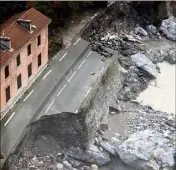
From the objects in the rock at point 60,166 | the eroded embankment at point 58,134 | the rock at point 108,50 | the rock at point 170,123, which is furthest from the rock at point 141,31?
the rock at point 60,166

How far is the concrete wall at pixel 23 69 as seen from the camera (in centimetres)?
2284

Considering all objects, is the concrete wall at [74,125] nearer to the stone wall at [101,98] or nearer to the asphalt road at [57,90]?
the stone wall at [101,98]

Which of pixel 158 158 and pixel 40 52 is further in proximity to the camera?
pixel 40 52

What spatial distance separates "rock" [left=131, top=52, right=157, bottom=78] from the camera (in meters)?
30.4

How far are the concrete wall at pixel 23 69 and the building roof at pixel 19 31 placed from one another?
0.28 m

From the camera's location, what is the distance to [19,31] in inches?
958

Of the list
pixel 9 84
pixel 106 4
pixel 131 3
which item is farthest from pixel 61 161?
pixel 131 3

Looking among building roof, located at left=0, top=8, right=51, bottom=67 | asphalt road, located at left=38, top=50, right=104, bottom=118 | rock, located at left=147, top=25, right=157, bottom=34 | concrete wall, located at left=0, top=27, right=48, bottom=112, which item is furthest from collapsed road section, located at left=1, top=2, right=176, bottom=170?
building roof, located at left=0, top=8, right=51, bottom=67

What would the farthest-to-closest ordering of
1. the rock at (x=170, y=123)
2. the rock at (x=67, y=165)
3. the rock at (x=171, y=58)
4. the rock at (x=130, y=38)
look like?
1. the rock at (x=130, y=38)
2. the rock at (x=171, y=58)
3. the rock at (x=170, y=123)
4. the rock at (x=67, y=165)

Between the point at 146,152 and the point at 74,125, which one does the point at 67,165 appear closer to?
the point at 74,125

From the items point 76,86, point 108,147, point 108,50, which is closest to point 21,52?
point 76,86

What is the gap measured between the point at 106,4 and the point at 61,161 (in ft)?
43.2

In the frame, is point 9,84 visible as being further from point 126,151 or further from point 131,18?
point 131,18

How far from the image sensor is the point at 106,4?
33.6 metres
